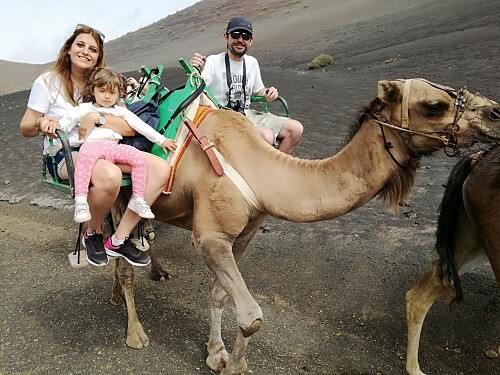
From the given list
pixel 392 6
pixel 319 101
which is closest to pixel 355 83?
pixel 319 101

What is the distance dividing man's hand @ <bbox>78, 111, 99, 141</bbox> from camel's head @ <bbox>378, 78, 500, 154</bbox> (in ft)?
6.47

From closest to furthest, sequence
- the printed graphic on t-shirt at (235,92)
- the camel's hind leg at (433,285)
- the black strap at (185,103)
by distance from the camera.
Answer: the black strap at (185,103)
the camel's hind leg at (433,285)
the printed graphic on t-shirt at (235,92)

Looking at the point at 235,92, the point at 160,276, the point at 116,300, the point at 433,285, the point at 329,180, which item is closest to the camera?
the point at 329,180

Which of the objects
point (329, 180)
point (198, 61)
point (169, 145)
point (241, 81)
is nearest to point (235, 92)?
point (241, 81)

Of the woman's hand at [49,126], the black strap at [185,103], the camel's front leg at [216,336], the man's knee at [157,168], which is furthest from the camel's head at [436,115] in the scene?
the woman's hand at [49,126]

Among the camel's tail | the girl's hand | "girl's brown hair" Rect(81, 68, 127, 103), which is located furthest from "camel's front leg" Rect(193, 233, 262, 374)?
the camel's tail

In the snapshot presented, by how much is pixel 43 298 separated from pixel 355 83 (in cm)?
1473

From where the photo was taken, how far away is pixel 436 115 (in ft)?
9.35

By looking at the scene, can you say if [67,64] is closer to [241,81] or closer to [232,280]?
[241,81]

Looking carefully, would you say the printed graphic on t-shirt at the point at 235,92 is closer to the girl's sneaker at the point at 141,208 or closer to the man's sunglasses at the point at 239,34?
the man's sunglasses at the point at 239,34

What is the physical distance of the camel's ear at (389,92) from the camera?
288cm

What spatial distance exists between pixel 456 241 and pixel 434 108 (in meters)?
1.38

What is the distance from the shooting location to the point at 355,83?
17.5 m

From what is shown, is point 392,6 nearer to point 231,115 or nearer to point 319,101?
point 319,101
